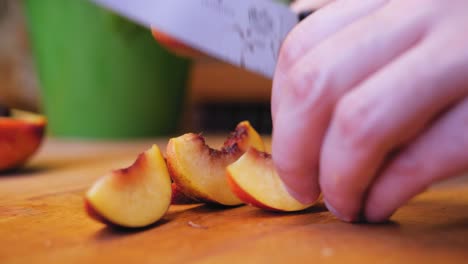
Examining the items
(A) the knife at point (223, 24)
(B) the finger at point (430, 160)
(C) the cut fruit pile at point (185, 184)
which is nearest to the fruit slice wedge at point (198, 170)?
(C) the cut fruit pile at point (185, 184)

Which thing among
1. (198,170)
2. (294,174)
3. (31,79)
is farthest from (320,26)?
(31,79)

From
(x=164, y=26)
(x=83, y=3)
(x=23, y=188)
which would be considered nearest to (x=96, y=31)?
(x=83, y=3)

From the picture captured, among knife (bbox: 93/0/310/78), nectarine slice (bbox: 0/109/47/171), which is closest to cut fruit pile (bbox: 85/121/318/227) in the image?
knife (bbox: 93/0/310/78)

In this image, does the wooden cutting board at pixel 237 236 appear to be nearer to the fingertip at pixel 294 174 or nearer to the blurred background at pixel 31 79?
the fingertip at pixel 294 174

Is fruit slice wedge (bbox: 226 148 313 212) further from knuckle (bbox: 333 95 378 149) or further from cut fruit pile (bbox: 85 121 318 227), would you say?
knuckle (bbox: 333 95 378 149)

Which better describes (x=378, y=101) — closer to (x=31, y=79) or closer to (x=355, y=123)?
(x=355, y=123)

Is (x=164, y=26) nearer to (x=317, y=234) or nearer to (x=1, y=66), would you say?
(x=317, y=234)
